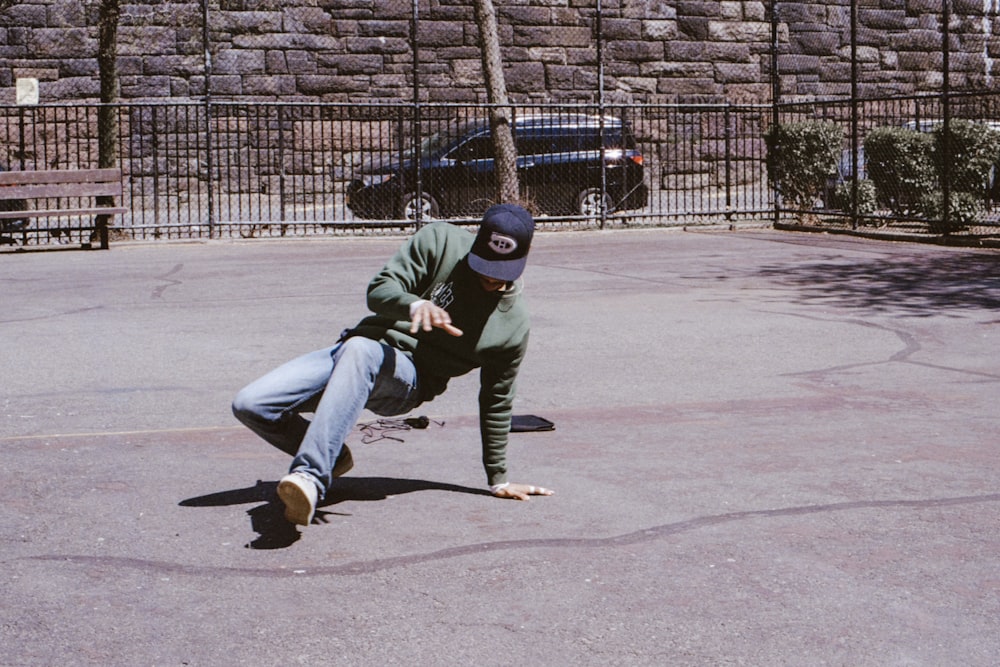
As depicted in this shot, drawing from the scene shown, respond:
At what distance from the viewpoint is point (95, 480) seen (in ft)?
19.8

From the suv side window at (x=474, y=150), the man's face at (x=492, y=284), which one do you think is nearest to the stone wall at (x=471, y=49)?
the suv side window at (x=474, y=150)

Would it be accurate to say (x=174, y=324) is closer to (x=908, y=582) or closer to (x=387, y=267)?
(x=387, y=267)

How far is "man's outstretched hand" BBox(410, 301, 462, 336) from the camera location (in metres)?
5.02

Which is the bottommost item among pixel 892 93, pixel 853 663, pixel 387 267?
pixel 853 663

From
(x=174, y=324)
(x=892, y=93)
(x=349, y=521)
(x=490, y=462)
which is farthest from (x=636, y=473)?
(x=892, y=93)

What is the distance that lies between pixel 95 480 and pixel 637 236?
15.2 metres

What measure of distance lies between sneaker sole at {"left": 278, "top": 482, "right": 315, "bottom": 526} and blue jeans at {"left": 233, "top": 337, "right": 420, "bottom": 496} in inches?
5.3

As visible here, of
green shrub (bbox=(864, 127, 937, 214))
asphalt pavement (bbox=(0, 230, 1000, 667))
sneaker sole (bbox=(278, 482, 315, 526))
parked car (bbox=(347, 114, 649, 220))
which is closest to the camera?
asphalt pavement (bbox=(0, 230, 1000, 667))

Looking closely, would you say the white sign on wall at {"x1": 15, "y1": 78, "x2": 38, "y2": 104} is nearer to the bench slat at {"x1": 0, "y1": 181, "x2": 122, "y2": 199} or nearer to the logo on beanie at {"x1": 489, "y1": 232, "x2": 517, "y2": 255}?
the bench slat at {"x1": 0, "y1": 181, "x2": 122, "y2": 199}

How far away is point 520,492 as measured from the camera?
5.66 m

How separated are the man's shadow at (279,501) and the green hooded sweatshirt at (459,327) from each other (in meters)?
0.47

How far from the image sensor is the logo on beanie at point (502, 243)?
514 centimetres

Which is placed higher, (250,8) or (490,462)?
(250,8)

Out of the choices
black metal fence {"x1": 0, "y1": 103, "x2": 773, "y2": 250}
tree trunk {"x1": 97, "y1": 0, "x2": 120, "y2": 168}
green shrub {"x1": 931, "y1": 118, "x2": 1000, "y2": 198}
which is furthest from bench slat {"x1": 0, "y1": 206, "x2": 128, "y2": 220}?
green shrub {"x1": 931, "y1": 118, "x2": 1000, "y2": 198}
